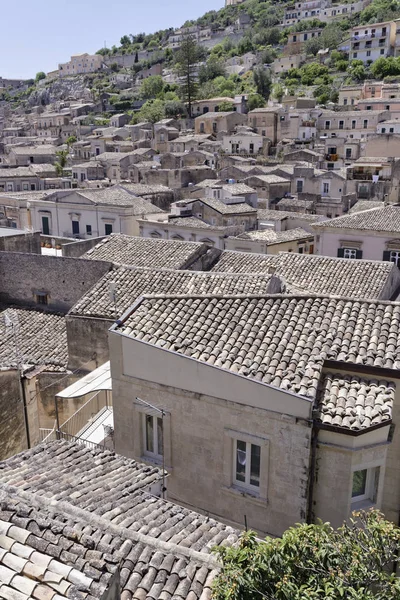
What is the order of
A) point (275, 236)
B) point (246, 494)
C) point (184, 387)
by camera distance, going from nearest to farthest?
point (246, 494)
point (184, 387)
point (275, 236)

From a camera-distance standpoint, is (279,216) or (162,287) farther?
(279,216)

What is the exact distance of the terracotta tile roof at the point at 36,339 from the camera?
18172 mm

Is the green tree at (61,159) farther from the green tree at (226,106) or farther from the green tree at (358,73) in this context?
the green tree at (358,73)

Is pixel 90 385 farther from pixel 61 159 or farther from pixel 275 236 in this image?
pixel 61 159

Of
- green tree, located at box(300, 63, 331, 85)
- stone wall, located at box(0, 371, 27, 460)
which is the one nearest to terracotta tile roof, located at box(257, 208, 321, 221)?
stone wall, located at box(0, 371, 27, 460)

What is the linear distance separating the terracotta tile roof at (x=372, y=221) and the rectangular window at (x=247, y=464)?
24.1 m

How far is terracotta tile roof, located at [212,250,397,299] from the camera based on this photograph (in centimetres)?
2228

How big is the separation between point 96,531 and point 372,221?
2925 centimetres

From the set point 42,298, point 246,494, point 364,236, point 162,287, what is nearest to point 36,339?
point 42,298

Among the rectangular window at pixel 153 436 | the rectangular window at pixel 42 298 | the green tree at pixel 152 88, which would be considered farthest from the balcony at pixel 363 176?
the green tree at pixel 152 88

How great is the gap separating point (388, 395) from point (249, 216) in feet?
98.7

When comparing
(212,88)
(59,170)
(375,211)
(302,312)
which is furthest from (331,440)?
(212,88)

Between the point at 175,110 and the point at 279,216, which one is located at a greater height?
the point at 175,110

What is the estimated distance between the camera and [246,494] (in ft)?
32.0
